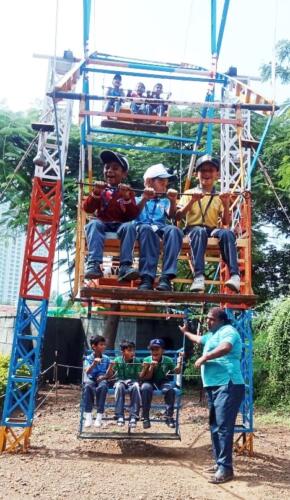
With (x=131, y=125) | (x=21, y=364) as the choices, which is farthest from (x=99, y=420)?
(x=131, y=125)

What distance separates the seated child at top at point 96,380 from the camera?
6.10 metres

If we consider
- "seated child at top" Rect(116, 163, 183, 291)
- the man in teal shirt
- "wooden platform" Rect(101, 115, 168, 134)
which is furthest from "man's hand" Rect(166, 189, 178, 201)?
"wooden platform" Rect(101, 115, 168, 134)

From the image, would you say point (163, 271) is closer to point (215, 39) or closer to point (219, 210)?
point (219, 210)

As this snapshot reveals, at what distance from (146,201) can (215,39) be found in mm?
3482

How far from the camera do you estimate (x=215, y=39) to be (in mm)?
7375

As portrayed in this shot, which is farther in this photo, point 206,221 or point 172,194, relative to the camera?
point 206,221

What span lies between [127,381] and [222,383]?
1.73m

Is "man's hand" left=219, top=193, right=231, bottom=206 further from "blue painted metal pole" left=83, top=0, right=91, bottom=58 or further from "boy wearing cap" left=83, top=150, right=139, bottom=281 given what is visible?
"blue painted metal pole" left=83, top=0, right=91, bottom=58

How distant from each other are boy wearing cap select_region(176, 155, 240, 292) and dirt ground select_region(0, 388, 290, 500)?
189 cm

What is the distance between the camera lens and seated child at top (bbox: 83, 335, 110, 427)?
610cm

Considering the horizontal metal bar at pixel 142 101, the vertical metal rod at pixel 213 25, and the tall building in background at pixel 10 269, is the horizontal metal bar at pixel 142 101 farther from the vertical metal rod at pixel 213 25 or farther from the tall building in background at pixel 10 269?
the tall building in background at pixel 10 269

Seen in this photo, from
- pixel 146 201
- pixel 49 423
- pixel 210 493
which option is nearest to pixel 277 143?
pixel 146 201

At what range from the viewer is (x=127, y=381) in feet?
20.7

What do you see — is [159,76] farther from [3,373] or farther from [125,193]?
[3,373]
